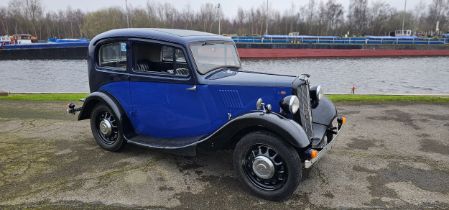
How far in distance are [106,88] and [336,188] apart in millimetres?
3954

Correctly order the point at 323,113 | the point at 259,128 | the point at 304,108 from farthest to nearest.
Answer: the point at 323,113, the point at 304,108, the point at 259,128

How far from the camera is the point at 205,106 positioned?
4625mm

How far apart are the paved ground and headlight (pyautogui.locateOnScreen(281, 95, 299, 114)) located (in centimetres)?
108

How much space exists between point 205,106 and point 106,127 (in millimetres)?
2073

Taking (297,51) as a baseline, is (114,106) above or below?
below

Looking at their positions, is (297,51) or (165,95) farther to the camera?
(297,51)

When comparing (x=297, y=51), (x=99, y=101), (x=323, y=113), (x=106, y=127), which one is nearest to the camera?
(x=323, y=113)

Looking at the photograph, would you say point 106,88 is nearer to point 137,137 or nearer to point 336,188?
point 137,137

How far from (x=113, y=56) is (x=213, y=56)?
172 cm

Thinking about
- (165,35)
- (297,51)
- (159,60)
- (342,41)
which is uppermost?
(342,41)

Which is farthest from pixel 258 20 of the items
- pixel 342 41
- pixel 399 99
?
pixel 399 99

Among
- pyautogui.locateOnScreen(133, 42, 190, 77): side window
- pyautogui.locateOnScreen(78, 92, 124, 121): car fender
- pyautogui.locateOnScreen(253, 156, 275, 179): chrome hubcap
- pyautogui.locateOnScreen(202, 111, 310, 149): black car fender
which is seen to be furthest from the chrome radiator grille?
pyautogui.locateOnScreen(78, 92, 124, 121): car fender

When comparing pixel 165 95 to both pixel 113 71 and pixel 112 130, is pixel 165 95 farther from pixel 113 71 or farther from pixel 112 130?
pixel 112 130

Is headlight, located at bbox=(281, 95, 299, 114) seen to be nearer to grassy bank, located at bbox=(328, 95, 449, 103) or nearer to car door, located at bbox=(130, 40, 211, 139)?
car door, located at bbox=(130, 40, 211, 139)
